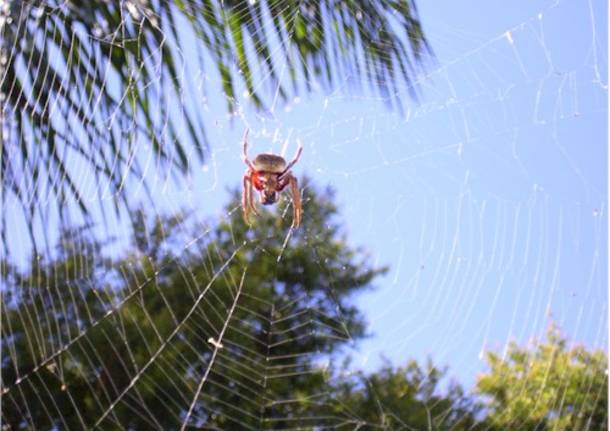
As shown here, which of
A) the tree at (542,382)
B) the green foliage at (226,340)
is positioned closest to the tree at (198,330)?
the green foliage at (226,340)

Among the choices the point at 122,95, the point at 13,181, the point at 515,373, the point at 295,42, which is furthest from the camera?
the point at 515,373

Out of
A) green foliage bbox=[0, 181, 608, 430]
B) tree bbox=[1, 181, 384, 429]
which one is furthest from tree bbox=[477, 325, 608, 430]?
tree bbox=[1, 181, 384, 429]

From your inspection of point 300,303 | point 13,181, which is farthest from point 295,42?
point 300,303

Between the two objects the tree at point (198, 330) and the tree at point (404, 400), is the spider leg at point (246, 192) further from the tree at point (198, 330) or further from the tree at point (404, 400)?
the tree at point (404, 400)

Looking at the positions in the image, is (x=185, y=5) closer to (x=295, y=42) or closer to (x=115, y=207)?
(x=295, y=42)

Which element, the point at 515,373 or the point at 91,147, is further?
the point at 515,373

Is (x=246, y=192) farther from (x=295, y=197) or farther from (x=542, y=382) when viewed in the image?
(x=542, y=382)

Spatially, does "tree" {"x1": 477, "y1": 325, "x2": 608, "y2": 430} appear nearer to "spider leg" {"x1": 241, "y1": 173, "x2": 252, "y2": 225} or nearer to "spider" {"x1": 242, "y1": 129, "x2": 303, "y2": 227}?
"spider" {"x1": 242, "y1": 129, "x2": 303, "y2": 227}
